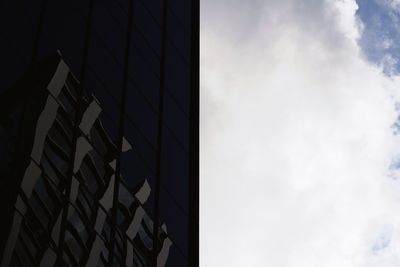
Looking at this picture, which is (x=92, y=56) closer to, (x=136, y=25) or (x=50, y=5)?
(x=50, y=5)

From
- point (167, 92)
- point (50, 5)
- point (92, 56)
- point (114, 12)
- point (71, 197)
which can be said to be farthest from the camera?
point (167, 92)

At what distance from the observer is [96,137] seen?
80.9 ft

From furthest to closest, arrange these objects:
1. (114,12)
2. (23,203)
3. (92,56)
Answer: (114,12) → (92,56) → (23,203)

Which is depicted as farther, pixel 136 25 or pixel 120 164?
pixel 136 25

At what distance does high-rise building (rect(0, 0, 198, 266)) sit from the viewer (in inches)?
792

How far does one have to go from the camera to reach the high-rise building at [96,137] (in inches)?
792

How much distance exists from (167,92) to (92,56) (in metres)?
6.08

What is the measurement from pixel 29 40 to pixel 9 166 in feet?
15.9

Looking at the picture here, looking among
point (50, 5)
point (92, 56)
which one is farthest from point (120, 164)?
point (50, 5)

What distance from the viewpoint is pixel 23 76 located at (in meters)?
21.5

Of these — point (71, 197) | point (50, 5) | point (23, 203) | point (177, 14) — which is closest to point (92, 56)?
point (50, 5)

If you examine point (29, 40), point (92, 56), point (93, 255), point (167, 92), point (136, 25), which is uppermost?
point (136, 25)

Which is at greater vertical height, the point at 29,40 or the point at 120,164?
the point at 29,40

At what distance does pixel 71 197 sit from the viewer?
21.4 metres
